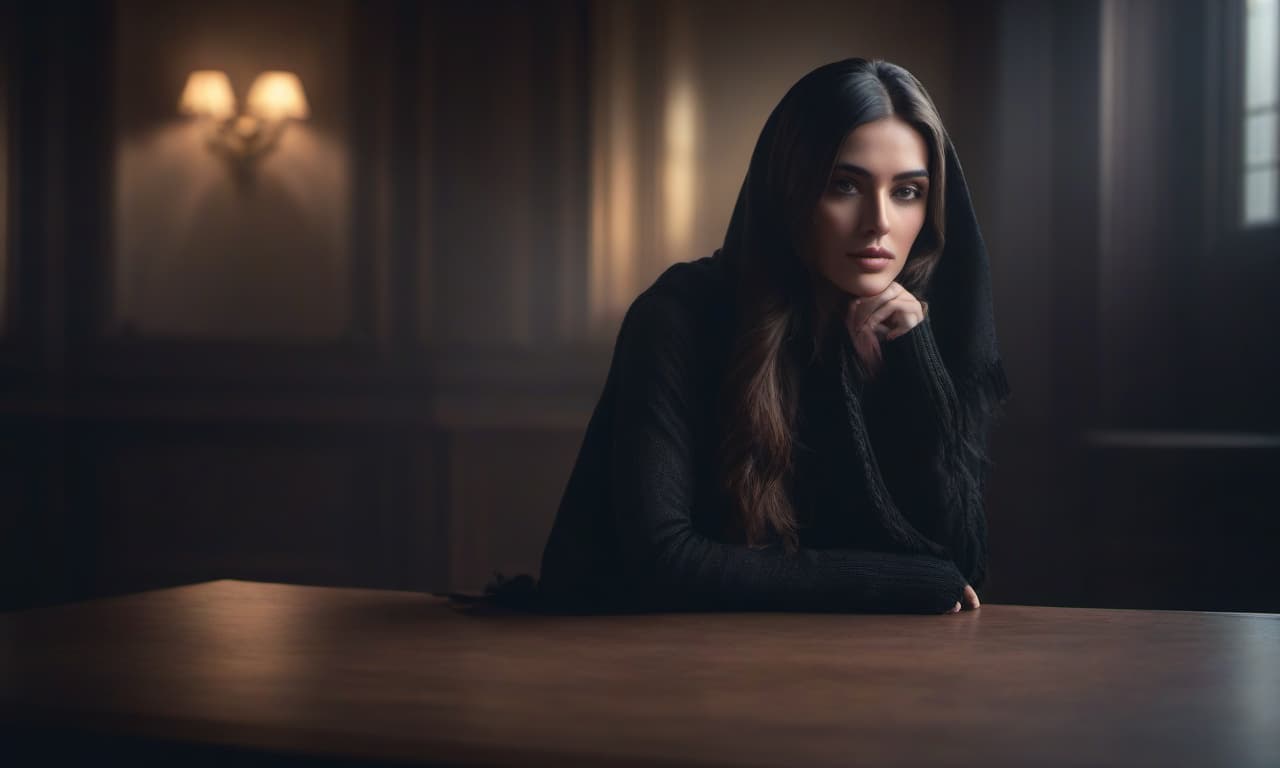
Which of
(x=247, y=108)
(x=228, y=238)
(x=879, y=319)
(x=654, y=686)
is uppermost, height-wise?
(x=247, y=108)

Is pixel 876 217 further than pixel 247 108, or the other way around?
pixel 247 108

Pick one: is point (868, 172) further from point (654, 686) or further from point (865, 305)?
point (654, 686)

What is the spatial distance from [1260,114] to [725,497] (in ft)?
9.31

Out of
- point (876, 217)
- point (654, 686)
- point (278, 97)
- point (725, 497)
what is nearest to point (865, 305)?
point (876, 217)

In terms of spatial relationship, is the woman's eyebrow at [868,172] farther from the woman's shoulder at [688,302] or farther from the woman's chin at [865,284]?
the woman's shoulder at [688,302]

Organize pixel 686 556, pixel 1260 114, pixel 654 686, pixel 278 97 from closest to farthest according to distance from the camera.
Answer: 1. pixel 654 686
2. pixel 686 556
3. pixel 1260 114
4. pixel 278 97

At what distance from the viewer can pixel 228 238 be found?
4.34m

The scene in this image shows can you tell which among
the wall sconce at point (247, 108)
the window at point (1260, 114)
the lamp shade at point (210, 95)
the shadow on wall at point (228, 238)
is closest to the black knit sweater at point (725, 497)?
the window at point (1260, 114)

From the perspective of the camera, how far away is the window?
347 centimetres

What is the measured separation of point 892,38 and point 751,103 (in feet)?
1.65

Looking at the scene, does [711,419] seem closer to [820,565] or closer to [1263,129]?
[820,565]

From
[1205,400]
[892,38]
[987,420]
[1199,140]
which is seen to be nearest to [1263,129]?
[1199,140]

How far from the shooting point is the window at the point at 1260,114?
347 cm

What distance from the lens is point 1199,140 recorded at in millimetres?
3594
